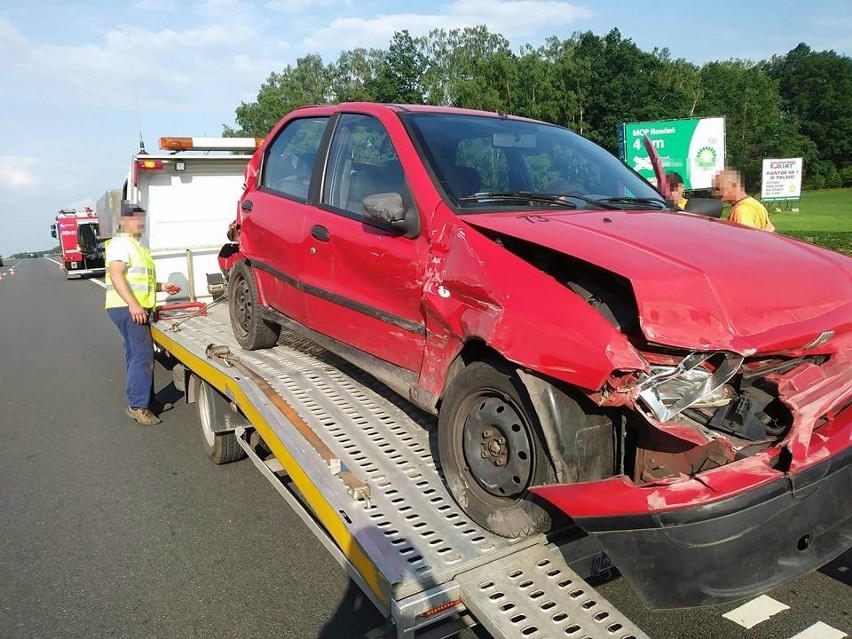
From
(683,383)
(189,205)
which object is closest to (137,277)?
(189,205)

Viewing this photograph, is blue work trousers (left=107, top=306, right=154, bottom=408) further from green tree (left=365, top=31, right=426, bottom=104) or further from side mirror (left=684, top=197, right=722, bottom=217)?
green tree (left=365, top=31, right=426, bottom=104)

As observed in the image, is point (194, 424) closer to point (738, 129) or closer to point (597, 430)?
point (597, 430)

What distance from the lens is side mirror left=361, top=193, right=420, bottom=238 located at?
321 centimetres

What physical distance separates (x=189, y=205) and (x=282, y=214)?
448cm

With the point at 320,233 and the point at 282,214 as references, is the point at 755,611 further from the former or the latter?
the point at 282,214

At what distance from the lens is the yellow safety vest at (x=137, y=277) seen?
20.7 feet

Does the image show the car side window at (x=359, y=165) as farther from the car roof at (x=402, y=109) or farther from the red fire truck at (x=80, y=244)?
the red fire truck at (x=80, y=244)

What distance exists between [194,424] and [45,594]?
2.91 metres

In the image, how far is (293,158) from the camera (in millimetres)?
4812

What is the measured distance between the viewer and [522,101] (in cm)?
5212

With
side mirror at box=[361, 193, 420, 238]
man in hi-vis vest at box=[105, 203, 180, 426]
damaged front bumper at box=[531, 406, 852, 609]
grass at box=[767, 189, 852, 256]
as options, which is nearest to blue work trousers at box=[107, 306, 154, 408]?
man in hi-vis vest at box=[105, 203, 180, 426]

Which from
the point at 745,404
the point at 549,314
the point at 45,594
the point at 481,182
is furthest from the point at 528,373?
the point at 45,594

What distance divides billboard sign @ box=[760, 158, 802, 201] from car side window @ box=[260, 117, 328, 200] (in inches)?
1270

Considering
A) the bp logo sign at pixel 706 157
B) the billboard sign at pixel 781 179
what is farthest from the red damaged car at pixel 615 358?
the billboard sign at pixel 781 179
